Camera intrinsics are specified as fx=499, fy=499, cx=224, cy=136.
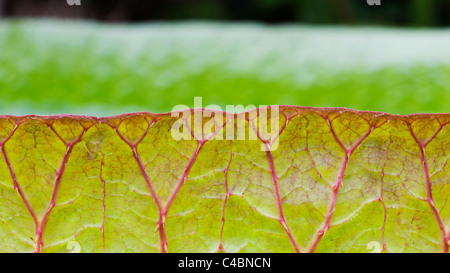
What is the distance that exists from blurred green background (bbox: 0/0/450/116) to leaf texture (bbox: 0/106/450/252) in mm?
254

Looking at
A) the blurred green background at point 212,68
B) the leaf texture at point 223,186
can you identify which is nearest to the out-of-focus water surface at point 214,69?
the blurred green background at point 212,68

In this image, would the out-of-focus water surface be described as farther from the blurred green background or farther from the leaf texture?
the leaf texture

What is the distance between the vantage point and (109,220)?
0.29 m

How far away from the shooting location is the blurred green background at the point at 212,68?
0.57 metres

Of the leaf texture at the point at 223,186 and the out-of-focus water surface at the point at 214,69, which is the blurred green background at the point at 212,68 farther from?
the leaf texture at the point at 223,186

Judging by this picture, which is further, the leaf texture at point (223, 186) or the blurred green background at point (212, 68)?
the blurred green background at point (212, 68)

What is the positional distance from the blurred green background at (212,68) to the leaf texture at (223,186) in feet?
0.83

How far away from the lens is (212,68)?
0.64 m

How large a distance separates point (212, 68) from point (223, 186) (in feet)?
1.22

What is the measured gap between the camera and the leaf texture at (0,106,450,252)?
0.92 feet

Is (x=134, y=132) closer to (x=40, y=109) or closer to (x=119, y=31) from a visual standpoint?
(x=40, y=109)

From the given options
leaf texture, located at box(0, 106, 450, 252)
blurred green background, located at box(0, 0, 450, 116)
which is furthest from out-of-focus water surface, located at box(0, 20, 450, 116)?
leaf texture, located at box(0, 106, 450, 252)

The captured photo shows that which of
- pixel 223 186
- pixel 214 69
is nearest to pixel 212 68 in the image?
pixel 214 69
